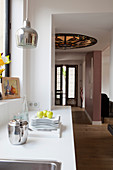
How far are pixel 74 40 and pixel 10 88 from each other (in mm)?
3750

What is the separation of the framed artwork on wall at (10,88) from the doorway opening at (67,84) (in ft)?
27.2

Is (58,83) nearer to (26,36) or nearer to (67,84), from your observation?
(67,84)

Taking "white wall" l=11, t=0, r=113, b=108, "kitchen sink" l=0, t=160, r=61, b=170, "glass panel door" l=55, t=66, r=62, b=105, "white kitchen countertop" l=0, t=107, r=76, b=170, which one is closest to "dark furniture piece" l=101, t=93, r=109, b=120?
"glass panel door" l=55, t=66, r=62, b=105

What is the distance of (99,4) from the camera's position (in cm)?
266

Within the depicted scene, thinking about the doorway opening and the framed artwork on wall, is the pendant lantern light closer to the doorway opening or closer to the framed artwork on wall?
the framed artwork on wall

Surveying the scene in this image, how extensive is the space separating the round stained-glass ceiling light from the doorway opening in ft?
14.5

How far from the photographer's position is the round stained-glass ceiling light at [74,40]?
5094 mm

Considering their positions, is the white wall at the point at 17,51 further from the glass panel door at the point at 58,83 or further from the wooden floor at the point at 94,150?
the glass panel door at the point at 58,83

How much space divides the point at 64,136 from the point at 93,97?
5.20 meters

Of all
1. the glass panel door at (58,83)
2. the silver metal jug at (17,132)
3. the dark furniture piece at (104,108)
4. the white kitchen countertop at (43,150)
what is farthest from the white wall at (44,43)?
the glass panel door at (58,83)

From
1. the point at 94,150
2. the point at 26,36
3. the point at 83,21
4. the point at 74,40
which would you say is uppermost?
the point at 74,40

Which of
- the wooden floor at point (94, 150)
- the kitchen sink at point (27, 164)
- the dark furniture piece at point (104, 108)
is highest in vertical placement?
the kitchen sink at point (27, 164)

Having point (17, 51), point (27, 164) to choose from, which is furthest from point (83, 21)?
point (27, 164)

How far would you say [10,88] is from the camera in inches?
89.7
